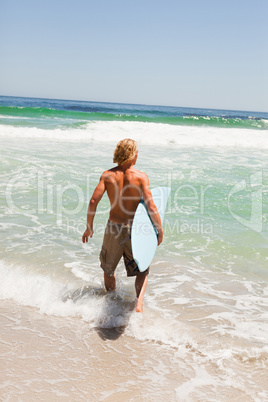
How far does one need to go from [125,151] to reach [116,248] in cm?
90

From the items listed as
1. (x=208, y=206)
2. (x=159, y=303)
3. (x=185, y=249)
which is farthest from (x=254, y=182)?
(x=159, y=303)

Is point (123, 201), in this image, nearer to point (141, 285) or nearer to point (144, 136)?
point (141, 285)

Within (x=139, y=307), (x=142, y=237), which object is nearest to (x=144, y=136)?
(x=142, y=237)

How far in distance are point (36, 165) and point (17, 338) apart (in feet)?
24.5

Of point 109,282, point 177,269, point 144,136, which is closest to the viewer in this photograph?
point 109,282

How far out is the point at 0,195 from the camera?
7066 millimetres

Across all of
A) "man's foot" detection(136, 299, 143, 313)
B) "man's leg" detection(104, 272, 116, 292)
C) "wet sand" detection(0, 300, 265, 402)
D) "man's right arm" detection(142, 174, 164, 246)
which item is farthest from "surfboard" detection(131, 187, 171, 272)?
"wet sand" detection(0, 300, 265, 402)

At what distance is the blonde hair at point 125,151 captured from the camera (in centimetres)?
320

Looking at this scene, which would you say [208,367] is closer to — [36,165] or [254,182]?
[254,182]

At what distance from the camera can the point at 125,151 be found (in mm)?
3201

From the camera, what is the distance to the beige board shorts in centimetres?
339
